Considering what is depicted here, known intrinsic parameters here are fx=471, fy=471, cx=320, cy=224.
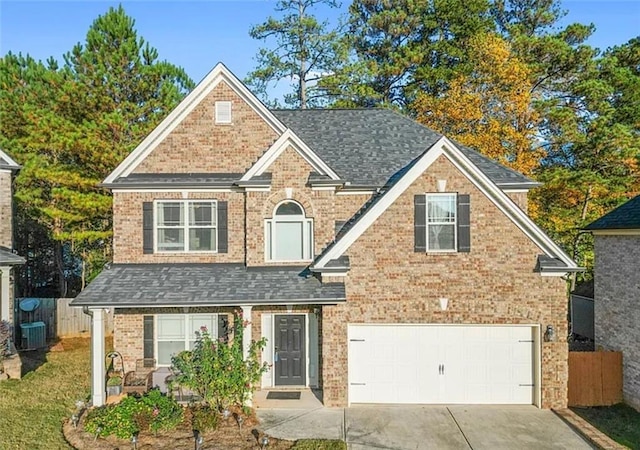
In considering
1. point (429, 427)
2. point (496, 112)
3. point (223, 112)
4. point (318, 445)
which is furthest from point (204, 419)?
point (496, 112)

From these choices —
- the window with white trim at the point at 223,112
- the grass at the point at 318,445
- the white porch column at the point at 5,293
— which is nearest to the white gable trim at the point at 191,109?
the window with white trim at the point at 223,112

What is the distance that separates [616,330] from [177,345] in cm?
1257

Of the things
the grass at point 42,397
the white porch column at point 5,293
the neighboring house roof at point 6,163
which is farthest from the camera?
the neighboring house roof at point 6,163

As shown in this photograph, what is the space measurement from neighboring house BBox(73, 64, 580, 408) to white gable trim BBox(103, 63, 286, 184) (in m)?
0.04

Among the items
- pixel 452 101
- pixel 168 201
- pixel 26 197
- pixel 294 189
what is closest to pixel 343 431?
pixel 294 189

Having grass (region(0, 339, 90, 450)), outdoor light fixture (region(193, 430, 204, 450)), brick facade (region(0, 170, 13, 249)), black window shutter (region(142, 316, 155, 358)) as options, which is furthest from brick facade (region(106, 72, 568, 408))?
brick facade (region(0, 170, 13, 249))

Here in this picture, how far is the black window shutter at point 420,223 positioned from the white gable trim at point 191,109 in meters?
4.61

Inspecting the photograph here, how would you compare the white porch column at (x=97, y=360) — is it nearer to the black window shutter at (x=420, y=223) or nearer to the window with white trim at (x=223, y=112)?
the window with white trim at (x=223, y=112)

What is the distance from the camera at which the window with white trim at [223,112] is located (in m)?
14.2

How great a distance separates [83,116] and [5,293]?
10861mm

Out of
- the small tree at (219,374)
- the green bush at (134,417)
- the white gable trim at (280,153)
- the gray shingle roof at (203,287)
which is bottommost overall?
the green bush at (134,417)

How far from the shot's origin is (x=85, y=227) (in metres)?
24.8

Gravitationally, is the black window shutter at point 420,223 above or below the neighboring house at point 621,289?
above

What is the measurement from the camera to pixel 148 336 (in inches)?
537
